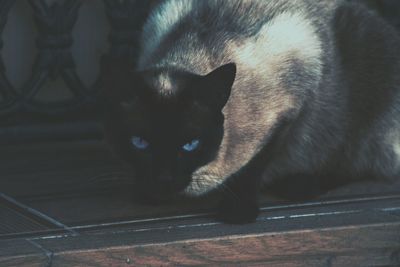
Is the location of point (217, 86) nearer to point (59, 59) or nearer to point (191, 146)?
point (191, 146)

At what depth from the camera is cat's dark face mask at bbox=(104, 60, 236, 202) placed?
9.23 feet

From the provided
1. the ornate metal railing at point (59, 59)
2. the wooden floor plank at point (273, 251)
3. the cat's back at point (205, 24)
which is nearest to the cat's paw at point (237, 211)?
the wooden floor plank at point (273, 251)

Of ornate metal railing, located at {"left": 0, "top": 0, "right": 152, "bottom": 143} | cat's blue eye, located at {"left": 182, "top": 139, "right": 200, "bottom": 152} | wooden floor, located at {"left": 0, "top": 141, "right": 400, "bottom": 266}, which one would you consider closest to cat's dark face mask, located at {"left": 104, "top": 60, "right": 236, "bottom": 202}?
cat's blue eye, located at {"left": 182, "top": 139, "right": 200, "bottom": 152}

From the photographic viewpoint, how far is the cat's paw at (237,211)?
299 cm

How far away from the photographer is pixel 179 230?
2.92m

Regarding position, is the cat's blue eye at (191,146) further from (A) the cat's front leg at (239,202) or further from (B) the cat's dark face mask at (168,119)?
(A) the cat's front leg at (239,202)

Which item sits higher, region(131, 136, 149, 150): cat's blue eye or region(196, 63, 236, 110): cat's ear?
region(196, 63, 236, 110): cat's ear

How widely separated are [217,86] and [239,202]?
0.40 metres

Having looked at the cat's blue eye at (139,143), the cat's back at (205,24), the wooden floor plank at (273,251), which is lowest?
the wooden floor plank at (273,251)

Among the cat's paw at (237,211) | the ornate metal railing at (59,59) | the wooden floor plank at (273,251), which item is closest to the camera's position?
the wooden floor plank at (273,251)

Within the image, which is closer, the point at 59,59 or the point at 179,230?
the point at 179,230

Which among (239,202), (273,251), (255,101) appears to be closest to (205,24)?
(255,101)

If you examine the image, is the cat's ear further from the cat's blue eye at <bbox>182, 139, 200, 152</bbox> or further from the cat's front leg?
the cat's front leg

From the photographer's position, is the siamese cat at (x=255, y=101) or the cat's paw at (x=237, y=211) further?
the cat's paw at (x=237, y=211)
